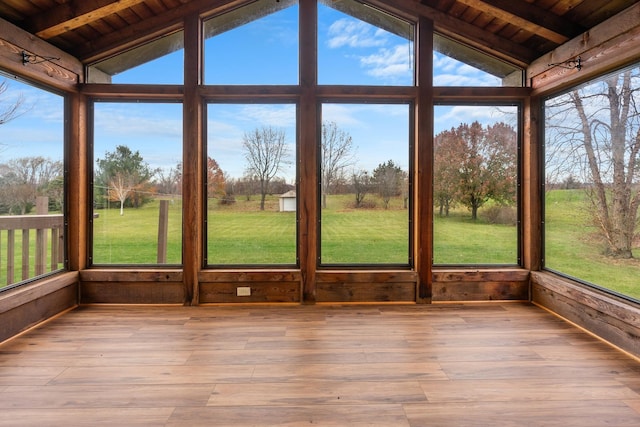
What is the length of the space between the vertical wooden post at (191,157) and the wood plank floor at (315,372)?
1.79ft

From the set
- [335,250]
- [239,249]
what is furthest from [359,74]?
[239,249]

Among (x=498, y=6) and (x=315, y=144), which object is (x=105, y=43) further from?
(x=498, y=6)

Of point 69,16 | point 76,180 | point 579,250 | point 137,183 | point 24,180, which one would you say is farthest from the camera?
point 137,183

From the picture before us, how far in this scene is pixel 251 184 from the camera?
13.2 ft

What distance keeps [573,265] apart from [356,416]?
289 cm

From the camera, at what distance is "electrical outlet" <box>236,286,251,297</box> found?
3.83m

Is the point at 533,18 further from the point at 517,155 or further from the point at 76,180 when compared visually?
the point at 76,180

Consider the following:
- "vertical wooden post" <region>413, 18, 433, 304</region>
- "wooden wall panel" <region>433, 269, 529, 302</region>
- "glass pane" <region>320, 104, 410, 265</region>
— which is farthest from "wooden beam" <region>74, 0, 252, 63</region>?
"wooden wall panel" <region>433, 269, 529, 302</region>

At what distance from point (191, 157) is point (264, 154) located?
787mm

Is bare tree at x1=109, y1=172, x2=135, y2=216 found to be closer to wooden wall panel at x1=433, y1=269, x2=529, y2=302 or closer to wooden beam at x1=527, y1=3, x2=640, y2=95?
wooden wall panel at x1=433, y1=269, x2=529, y2=302

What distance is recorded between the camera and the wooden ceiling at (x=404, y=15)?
10.2 ft

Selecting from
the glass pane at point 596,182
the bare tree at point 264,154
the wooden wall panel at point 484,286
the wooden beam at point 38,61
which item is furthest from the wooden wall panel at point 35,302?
the glass pane at point 596,182

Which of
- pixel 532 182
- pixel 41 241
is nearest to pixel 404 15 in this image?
pixel 532 182

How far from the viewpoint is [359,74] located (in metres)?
3.93
